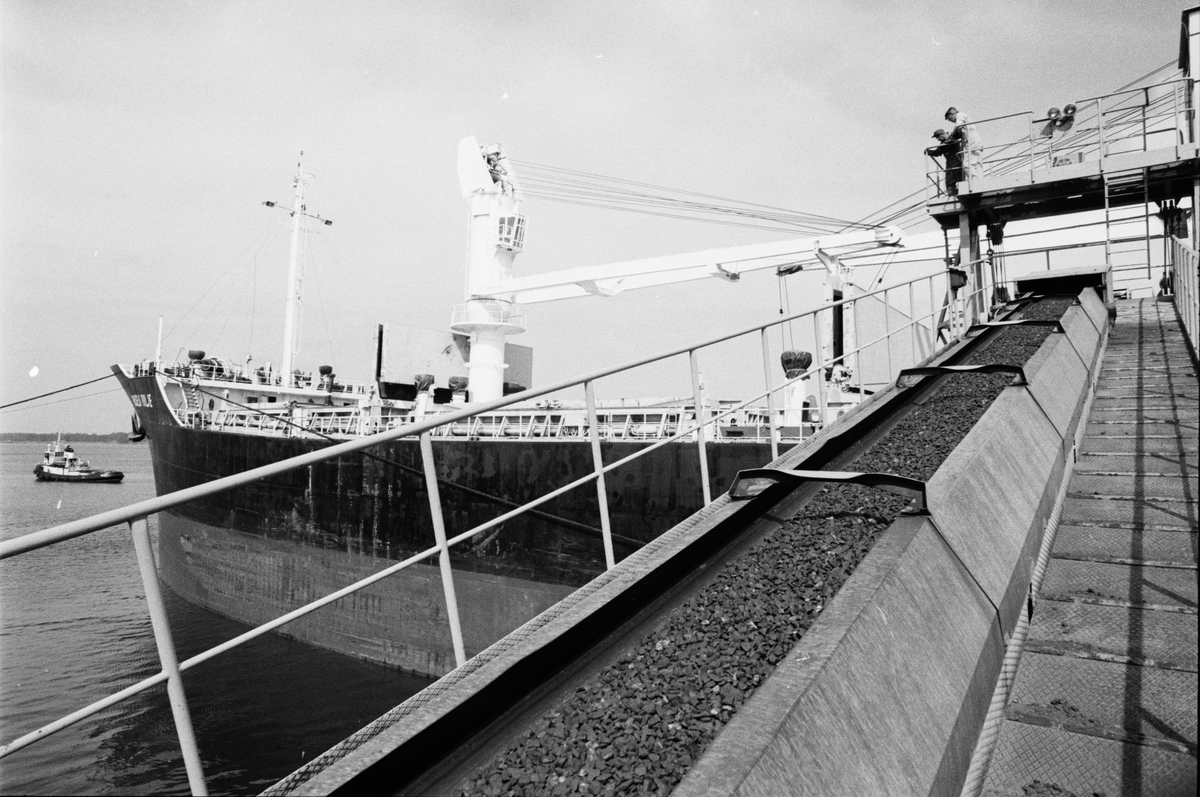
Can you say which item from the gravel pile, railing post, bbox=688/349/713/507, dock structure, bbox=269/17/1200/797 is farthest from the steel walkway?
railing post, bbox=688/349/713/507

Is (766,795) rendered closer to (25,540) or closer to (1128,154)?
(25,540)

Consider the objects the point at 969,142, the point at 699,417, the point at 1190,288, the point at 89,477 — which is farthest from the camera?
the point at 89,477

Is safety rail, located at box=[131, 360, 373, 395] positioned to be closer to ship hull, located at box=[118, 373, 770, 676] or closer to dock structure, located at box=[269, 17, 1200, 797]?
ship hull, located at box=[118, 373, 770, 676]

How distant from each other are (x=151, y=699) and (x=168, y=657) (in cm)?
1588

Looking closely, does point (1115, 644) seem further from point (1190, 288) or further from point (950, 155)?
point (950, 155)

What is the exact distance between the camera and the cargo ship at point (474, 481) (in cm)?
1241

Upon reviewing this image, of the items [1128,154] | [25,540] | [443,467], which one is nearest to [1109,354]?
[1128,154]

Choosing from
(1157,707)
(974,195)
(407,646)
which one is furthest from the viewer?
(407,646)

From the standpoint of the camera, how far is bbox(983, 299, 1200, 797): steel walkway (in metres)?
2.14

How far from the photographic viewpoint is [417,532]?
48.4 feet

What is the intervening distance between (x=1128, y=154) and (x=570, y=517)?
1168cm

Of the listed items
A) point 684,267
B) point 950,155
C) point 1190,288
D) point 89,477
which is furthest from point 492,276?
point 89,477

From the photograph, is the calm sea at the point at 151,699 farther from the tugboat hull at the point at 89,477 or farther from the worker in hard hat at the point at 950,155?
the tugboat hull at the point at 89,477

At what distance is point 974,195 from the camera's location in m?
13.0
